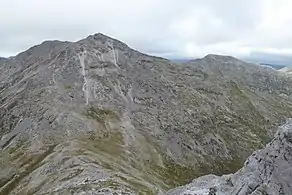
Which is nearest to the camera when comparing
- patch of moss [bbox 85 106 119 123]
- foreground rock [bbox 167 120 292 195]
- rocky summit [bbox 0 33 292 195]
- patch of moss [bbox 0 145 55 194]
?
foreground rock [bbox 167 120 292 195]

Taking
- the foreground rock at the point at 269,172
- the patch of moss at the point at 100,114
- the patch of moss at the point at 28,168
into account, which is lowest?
the patch of moss at the point at 28,168

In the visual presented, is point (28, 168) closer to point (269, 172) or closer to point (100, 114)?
point (100, 114)

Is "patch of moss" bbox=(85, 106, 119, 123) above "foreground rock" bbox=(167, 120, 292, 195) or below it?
below

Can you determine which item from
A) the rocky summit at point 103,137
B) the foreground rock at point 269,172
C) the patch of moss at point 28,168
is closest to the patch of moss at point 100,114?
the rocky summit at point 103,137

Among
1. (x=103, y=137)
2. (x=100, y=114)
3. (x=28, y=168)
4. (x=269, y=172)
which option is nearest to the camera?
(x=269, y=172)

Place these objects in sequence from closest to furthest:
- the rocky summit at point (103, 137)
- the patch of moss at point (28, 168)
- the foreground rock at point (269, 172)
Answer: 1. the foreground rock at point (269, 172)
2. the rocky summit at point (103, 137)
3. the patch of moss at point (28, 168)

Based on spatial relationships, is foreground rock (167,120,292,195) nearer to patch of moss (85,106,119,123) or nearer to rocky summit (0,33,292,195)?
rocky summit (0,33,292,195)

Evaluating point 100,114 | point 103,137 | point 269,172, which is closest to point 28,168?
point 103,137

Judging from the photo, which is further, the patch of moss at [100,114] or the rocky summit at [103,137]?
the patch of moss at [100,114]

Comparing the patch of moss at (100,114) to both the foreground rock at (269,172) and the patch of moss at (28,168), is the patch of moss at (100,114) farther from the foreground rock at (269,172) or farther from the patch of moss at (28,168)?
the foreground rock at (269,172)

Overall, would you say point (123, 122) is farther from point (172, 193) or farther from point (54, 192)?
point (172, 193)

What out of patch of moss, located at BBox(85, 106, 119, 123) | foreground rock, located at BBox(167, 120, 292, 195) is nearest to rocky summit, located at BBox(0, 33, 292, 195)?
patch of moss, located at BBox(85, 106, 119, 123)

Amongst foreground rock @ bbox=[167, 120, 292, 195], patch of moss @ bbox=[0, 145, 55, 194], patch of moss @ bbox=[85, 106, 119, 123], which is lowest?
patch of moss @ bbox=[0, 145, 55, 194]

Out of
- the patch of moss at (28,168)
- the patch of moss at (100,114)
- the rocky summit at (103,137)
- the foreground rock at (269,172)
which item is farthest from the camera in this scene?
the patch of moss at (100,114)
